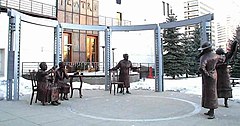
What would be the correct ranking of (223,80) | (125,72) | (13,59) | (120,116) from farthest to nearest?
(125,72) < (13,59) < (223,80) < (120,116)

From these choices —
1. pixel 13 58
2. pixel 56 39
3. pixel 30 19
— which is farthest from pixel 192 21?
pixel 13 58

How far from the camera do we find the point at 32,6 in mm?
17344

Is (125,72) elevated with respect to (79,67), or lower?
lower

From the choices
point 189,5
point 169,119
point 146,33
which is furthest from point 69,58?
point 189,5

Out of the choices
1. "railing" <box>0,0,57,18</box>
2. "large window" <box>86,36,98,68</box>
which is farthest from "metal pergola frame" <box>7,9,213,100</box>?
"large window" <box>86,36,98,68</box>

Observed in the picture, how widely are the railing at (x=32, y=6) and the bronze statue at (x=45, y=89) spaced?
10.3m

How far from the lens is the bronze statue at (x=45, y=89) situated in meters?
7.37

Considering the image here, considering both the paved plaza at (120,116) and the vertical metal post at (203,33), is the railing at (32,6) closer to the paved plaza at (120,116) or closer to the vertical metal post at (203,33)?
the paved plaza at (120,116)

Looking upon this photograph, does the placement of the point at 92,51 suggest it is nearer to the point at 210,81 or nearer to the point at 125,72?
the point at 125,72

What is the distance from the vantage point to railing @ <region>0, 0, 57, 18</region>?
1592 cm

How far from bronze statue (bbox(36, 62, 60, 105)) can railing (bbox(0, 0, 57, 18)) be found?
10322 mm

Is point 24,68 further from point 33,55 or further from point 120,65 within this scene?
point 120,65

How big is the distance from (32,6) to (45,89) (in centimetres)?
1200

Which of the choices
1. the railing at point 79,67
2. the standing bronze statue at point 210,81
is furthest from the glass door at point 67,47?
the standing bronze statue at point 210,81
